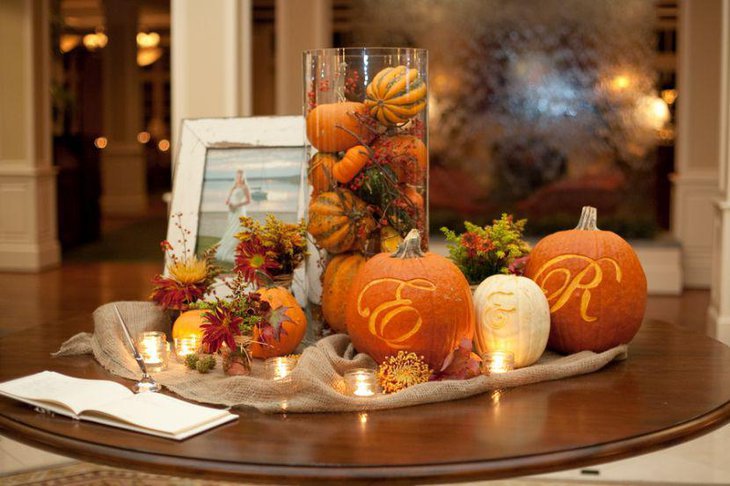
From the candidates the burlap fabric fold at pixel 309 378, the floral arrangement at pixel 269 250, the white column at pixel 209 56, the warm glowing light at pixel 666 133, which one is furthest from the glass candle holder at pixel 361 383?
the warm glowing light at pixel 666 133

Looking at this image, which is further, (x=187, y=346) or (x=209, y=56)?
(x=209, y=56)

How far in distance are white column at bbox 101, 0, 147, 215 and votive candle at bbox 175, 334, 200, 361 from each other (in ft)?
39.3

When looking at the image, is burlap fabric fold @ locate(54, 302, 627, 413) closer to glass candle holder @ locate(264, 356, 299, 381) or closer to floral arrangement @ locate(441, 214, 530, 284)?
glass candle holder @ locate(264, 356, 299, 381)

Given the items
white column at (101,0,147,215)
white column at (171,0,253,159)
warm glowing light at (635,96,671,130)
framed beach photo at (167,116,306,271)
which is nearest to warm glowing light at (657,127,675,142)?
warm glowing light at (635,96,671,130)

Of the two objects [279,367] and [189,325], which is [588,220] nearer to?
[279,367]

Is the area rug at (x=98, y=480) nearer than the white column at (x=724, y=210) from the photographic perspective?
Yes

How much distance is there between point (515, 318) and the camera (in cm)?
154

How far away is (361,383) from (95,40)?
41.7 ft

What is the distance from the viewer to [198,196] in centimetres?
216

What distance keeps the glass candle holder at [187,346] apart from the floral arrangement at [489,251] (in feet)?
1.47

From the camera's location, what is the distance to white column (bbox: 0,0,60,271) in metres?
→ 7.89

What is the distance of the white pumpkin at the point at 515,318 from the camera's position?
1542 millimetres

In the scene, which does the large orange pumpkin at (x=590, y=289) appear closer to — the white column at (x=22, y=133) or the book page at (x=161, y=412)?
the book page at (x=161, y=412)

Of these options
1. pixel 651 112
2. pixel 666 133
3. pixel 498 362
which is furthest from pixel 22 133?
pixel 498 362
